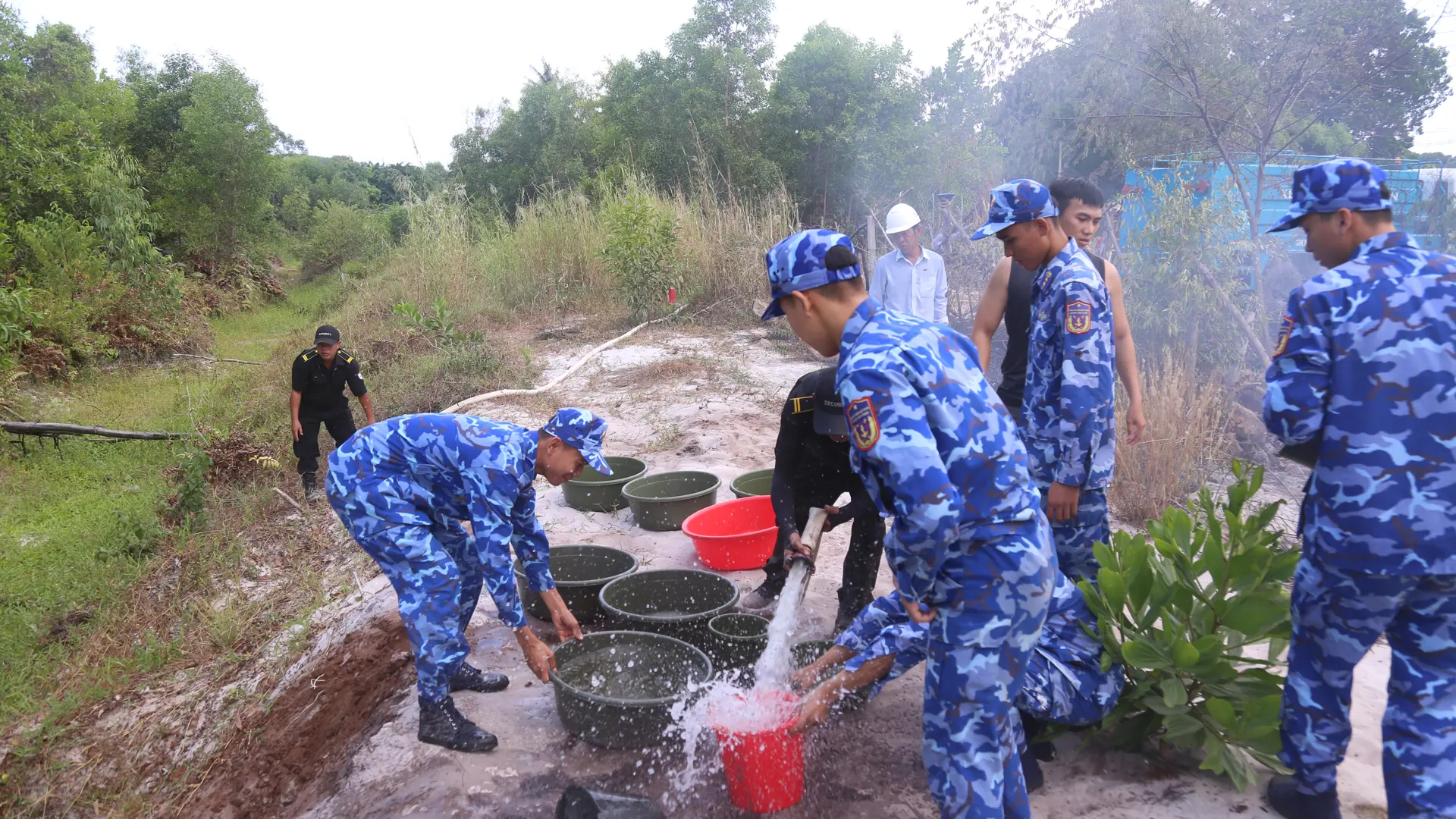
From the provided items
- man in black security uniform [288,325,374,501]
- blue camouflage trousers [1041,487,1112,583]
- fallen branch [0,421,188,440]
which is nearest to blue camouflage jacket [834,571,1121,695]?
blue camouflage trousers [1041,487,1112,583]

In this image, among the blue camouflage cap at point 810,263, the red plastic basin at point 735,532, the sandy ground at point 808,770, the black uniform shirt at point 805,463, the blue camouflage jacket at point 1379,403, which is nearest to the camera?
the blue camouflage cap at point 810,263

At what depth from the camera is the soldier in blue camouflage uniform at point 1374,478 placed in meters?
1.96

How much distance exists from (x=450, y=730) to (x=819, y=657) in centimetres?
140

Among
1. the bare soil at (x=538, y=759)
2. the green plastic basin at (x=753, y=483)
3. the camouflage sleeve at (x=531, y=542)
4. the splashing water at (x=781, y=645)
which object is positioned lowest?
the bare soil at (x=538, y=759)

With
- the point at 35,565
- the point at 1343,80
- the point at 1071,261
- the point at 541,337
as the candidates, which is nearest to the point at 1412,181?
the point at 1343,80

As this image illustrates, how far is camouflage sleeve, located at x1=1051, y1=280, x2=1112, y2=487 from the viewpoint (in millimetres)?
2621

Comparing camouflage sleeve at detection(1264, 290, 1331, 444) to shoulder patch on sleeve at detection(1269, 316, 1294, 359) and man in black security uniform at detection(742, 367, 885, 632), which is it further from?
man in black security uniform at detection(742, 367, 885, 632)

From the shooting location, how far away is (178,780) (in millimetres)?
3604

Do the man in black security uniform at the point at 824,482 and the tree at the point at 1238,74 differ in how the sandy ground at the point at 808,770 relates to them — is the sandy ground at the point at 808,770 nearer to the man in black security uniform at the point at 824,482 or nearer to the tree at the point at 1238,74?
the man in black security uniform at the point at 824,482

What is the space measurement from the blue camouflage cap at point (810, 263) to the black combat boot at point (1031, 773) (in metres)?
1.66

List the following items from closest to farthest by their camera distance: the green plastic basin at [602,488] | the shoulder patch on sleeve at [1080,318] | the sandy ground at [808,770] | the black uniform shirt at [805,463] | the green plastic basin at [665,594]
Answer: the sandy ground at [808,770]
the shoulder patch on sleeve at [1080,318]
the black uniform shirt at [805,463]
the green plastic basin at [665,594]
the green plastic basin at [602,488]

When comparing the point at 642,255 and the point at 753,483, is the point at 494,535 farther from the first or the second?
the point at 642,255

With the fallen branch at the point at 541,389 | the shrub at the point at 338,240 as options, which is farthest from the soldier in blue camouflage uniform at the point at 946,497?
the shrub at the point at 338,240

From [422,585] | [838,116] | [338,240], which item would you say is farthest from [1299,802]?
[338,240]
